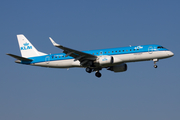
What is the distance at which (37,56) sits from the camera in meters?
54.0

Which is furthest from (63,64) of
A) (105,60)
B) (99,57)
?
(105,60)

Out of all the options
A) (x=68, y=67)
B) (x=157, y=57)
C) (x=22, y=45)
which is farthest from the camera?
(x=22, y=45)

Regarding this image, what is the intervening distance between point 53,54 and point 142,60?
14.7 metres

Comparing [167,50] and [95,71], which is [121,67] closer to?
[95,71]

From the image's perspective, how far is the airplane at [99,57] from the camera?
47.9 meters

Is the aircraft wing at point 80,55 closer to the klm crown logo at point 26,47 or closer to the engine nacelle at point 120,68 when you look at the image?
the engine nacelle at point 120,68

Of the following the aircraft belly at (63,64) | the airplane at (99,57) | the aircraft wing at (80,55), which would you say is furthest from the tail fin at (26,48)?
the aircraft wing at (80,55)

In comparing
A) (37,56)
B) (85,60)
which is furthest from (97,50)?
(37,56)

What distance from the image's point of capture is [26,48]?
56.6 m

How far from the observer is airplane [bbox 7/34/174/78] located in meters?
47.9

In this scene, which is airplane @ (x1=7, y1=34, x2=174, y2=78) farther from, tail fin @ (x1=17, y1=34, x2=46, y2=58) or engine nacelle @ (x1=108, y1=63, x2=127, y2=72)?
tail fin @ (x1=17, y1=34, x2=46, y2=58)

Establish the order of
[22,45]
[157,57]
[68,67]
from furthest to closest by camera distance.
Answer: [22,45]
[68,67]
[157,57]

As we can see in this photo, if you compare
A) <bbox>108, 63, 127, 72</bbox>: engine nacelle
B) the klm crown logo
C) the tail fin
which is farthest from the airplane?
the klm crown logo

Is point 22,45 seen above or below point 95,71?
above
